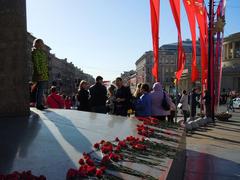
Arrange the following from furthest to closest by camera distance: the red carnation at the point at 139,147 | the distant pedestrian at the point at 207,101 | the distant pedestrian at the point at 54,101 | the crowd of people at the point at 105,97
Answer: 1. the distant pedestrian at the point at 207,101
2. the distant pedestrian at the point at 54,101
3. the crowd of people at the point at 105,97
4. the red carnation at the point at 139,147

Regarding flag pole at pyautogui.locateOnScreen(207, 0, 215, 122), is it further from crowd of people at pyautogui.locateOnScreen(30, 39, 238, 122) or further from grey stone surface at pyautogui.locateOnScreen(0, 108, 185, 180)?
grey stone surface at pyautogui.locateOnScreen(0, 108, 185, 180)

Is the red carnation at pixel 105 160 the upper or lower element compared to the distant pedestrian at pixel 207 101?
lower

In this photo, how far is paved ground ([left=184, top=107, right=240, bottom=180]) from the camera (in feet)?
23.4

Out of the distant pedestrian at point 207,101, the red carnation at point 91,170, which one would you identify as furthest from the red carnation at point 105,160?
the distant pedestrian at point 207,101

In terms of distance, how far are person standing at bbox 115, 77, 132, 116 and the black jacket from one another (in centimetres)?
35

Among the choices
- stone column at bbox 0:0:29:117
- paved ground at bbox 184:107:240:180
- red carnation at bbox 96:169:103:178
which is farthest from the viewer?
stone column at bbox 0:0:29:117

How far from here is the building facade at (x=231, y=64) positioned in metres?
80.6

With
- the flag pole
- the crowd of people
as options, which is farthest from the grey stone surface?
the flag pole

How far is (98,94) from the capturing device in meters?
11.0

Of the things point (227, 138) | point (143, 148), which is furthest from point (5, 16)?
point (227, 138)

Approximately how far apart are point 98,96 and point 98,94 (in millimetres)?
63

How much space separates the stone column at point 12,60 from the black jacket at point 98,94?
11.5 feet

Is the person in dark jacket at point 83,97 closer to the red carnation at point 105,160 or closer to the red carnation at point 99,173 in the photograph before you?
the red carnation at point 105,160

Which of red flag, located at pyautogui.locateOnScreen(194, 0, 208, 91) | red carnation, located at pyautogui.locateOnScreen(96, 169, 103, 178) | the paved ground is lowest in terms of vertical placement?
the paved ground
